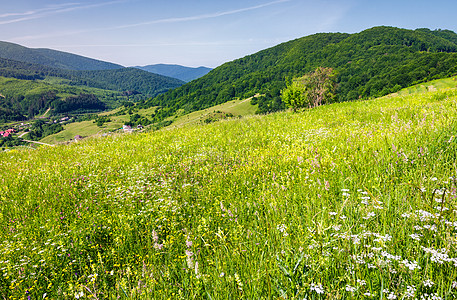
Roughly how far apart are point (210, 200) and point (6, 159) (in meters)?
12.2

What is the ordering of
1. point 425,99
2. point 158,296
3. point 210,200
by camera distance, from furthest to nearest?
point 425,99, point 210,200, point 158,296

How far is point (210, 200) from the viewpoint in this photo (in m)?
4.82

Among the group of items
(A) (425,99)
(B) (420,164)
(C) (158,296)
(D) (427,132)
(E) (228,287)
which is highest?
(A) (425,99)

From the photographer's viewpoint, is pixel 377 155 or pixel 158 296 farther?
pixel 377 155

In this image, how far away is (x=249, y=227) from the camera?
3.33 metres

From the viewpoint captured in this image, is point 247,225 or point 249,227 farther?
point 247,225

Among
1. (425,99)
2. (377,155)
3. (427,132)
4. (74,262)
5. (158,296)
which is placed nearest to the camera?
(158,296)

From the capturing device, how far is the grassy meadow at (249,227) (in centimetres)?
192

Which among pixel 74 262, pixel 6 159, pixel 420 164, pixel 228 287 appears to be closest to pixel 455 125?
pixel 420 164

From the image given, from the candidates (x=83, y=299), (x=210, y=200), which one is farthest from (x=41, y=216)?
(x=210, y=200)

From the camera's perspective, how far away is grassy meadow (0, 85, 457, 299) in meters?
1.92

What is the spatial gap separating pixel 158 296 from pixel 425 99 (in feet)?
51.4

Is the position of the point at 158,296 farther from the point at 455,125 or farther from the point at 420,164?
the point at 455,125

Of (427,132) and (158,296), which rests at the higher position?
(427,132)
